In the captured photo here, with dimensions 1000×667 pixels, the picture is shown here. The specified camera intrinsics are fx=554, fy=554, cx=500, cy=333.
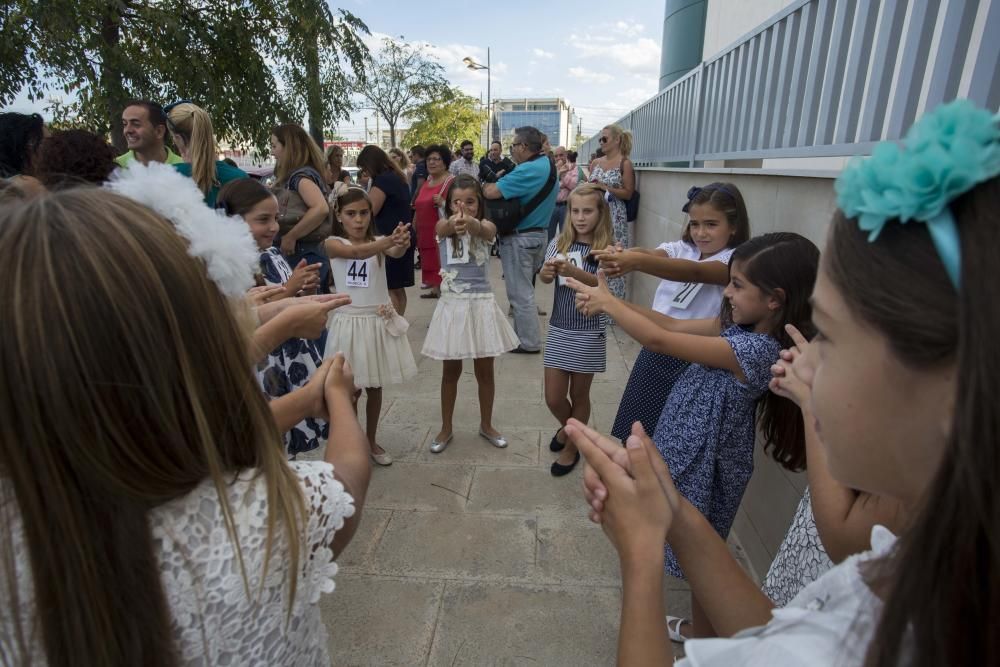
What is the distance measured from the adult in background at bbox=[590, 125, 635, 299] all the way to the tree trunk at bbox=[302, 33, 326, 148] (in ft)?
12.5

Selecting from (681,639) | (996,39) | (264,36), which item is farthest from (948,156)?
→ (264,36)

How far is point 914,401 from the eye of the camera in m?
0.65

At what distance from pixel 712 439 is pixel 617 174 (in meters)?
4.68

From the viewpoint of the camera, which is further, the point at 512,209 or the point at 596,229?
the point at 512,209

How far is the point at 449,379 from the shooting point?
3.60 meters

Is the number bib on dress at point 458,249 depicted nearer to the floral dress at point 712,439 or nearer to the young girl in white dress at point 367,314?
the young girl in white dress at point 367,314

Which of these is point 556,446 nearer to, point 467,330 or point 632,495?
point 467,330

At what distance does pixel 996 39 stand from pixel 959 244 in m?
1.44

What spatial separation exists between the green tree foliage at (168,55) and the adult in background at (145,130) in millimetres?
2926

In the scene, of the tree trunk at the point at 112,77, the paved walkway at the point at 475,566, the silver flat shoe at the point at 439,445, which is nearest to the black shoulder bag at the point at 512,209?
the paved walkway at the point at 475,566

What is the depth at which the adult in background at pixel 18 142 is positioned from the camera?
3.42 meters

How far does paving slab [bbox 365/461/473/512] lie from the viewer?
3.04 meters

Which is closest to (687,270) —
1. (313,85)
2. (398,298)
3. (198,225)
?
(198,225)

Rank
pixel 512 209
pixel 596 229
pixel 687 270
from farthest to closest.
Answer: pixel 512 209 → pixel 596 229 → pixel 687 270
